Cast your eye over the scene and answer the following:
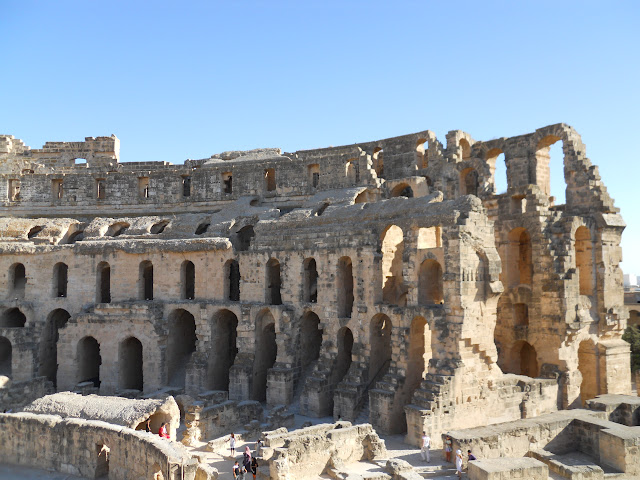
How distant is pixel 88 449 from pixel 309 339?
379 inches

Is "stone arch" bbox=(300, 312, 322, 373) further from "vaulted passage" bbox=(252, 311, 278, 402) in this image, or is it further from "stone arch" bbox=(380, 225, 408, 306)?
"stone arch" bbox=(380, 225, 408, 306)

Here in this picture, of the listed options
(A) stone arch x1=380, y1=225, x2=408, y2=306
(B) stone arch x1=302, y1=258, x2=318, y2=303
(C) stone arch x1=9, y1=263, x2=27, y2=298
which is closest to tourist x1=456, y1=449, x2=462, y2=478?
(A) stone arch x1=380, y1=225, x2=408, y2=306

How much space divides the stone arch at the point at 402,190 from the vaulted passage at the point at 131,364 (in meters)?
13.9

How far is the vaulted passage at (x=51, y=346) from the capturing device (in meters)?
27.0

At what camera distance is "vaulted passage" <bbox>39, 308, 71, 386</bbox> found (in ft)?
88.6

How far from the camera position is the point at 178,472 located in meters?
14.4

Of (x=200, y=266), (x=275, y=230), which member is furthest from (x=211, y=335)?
(x=275, y=230)

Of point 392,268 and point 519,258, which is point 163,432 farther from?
point 519,258

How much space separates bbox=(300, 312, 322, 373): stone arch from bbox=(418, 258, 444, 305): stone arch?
15.7 feet

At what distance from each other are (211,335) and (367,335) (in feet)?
24.6

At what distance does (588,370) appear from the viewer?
73.4 ft

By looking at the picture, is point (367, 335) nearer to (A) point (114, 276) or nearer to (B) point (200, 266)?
(B) point (200, 266)

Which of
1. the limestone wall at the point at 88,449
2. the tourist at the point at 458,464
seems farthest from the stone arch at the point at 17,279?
the tourist at the point at 458,464

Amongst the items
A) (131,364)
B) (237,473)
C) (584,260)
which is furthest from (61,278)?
(584,260)
